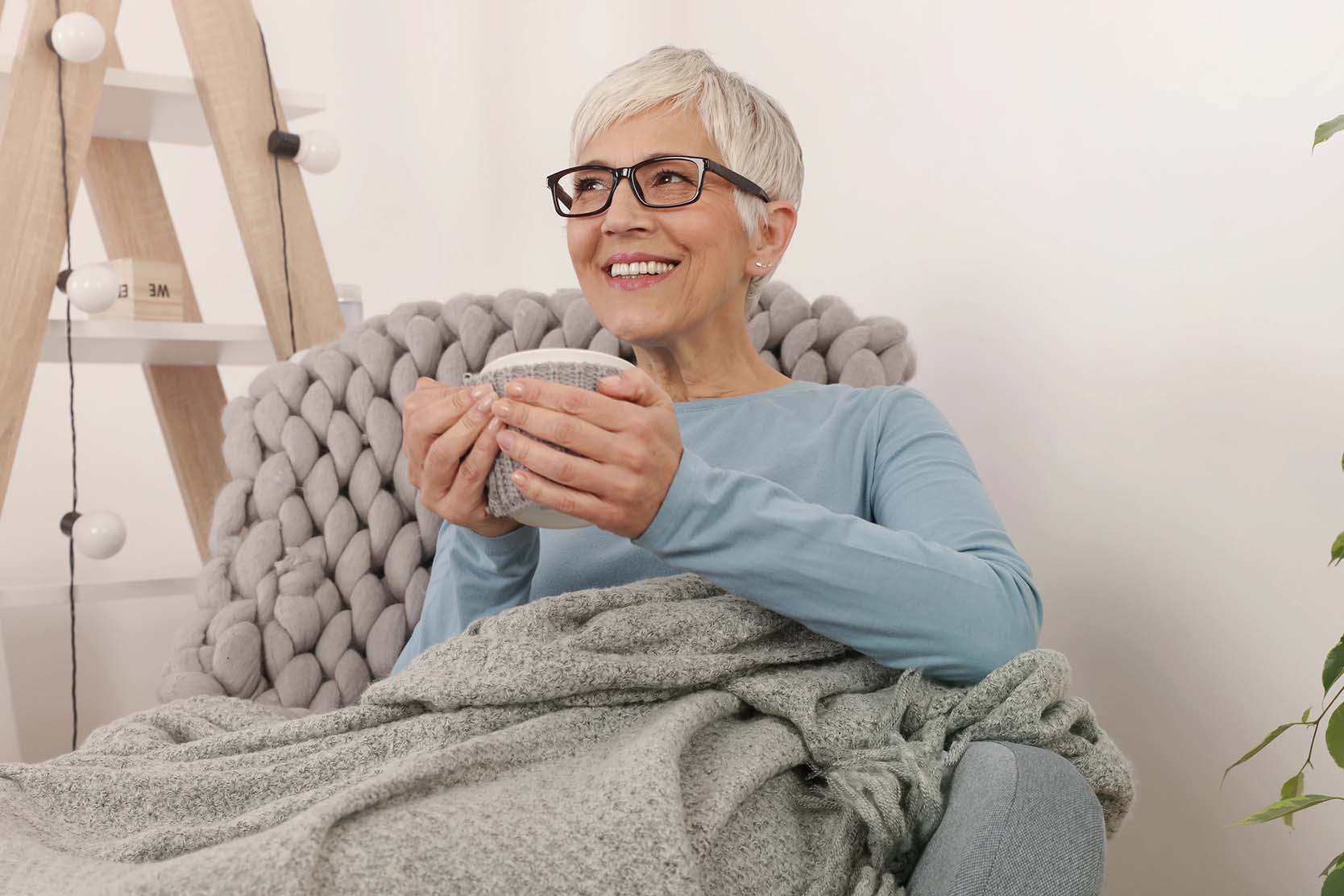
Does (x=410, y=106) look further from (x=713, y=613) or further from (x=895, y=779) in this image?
(x=895, y=779)

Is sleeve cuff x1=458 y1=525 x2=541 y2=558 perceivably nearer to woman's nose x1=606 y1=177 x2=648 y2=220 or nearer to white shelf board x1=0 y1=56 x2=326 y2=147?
woman's nose x1=606 y1=177 x2=648 y2=220

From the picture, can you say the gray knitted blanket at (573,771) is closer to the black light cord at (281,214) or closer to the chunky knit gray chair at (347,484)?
the chunky knit gray chair at (347,484)

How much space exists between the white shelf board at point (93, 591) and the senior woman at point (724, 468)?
2.41 feet

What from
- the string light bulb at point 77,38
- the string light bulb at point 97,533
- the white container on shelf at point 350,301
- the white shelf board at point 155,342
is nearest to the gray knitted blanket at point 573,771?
the string light bulb at point 97,533

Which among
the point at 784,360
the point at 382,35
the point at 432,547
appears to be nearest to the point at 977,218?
the point at 784,360

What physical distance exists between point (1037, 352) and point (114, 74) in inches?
50.7

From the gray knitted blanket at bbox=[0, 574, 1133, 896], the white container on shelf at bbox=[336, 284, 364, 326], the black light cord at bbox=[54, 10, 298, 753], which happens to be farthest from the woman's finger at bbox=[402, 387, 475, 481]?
the white container on shelf at bbox=[336, 284, 364, 326]

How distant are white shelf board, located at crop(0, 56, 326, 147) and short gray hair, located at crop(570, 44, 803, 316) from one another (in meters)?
0.76

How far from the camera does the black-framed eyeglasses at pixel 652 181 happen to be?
111cm

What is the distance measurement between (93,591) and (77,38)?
0.74m

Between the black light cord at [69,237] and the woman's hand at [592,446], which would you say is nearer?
the woman's hand at [592,446]

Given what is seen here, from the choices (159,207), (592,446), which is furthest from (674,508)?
(159,207)

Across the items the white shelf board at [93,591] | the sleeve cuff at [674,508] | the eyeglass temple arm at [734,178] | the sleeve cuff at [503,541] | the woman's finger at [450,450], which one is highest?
the eyeglass temple arm at [734,178]

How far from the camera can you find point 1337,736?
0.78 metres
